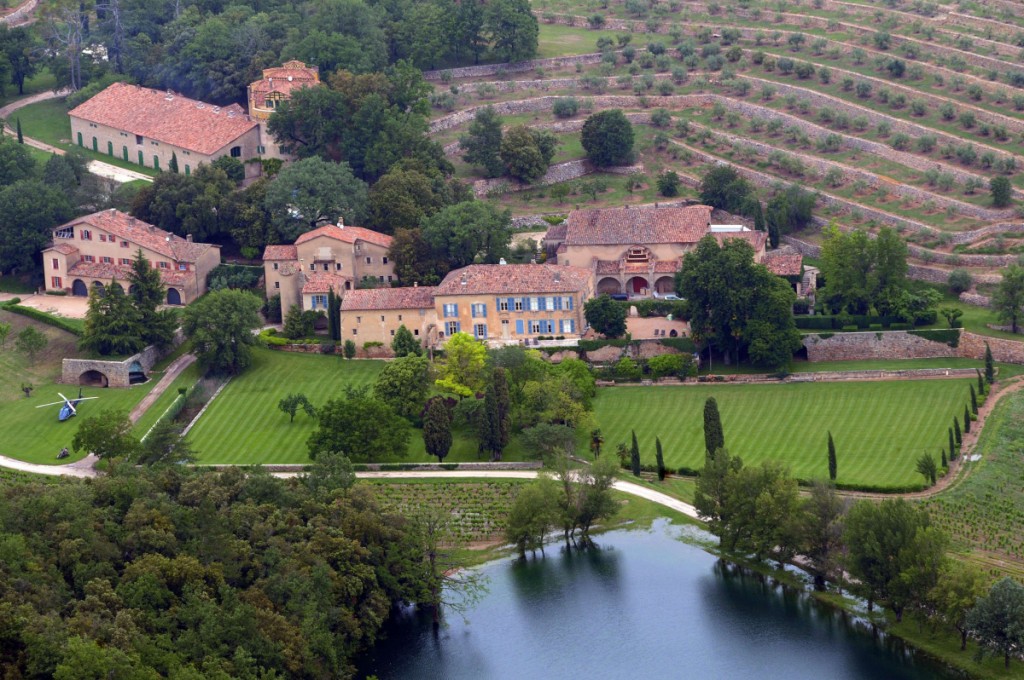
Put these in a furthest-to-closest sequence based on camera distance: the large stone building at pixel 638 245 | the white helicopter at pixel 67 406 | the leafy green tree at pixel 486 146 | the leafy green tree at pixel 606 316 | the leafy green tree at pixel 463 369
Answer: the leafy green tree at pixel 486 146 < the large stone building at pixel 638 245 < the leafy green tree at pixel 606 316 < the white helicopter at pixel 67 406 < the leafy green tree at pixel 463 369

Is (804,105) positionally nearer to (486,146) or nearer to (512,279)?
(486,146)

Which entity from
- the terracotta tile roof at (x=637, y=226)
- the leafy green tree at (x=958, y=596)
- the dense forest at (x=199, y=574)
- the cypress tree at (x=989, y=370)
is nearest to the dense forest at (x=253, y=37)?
the terracotta tile roof at (x=637, y=226)

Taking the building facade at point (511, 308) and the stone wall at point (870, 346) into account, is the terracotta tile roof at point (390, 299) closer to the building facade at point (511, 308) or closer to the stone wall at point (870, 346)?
the building facade at point (511, 308)

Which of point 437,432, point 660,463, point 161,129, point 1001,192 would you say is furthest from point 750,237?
point 161,129

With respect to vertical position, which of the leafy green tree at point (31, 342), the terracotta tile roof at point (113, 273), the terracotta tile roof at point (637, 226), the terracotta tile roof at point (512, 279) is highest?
the terracotta tile roof at point (637, 226)

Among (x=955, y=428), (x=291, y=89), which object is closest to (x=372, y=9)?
(x=291, y=89)

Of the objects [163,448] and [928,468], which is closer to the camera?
[928,468]
